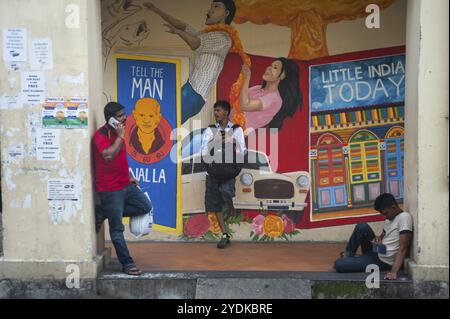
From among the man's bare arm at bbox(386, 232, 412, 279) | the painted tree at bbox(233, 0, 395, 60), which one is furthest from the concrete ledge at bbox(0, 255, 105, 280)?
the painted tree at bbox(233, 0, 395, 60)

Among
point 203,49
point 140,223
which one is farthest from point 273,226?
point 203,49

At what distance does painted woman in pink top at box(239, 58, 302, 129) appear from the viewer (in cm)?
814

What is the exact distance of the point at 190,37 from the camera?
8.16 meters

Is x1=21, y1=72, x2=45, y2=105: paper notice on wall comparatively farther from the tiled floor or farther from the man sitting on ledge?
the man sitting on ledge

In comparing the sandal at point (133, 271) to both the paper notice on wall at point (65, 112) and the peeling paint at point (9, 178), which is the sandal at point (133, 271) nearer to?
the peeling paint at point (9, 178)

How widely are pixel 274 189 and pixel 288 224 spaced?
0.50 metres

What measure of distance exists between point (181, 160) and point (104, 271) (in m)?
2.13

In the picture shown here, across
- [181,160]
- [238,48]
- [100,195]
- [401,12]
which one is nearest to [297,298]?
[100,195]

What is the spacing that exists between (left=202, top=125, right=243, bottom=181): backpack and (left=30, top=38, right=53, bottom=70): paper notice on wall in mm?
2360

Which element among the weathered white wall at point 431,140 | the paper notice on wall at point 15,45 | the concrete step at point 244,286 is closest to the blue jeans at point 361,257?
the concrete step at point 244,286

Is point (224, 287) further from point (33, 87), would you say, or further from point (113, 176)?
point (33, 87)

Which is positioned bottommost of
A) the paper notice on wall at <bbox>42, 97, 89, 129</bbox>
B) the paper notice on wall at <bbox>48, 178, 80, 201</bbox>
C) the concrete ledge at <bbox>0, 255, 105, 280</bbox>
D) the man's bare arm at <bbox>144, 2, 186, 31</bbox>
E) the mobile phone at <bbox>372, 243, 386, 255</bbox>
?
the concrete ledge at <bbox>0, 255, 105, 280</bbox>

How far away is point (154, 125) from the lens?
825cm

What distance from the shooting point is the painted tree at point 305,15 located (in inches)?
315
